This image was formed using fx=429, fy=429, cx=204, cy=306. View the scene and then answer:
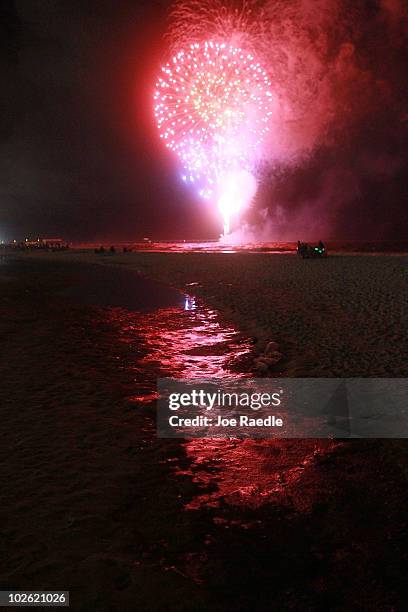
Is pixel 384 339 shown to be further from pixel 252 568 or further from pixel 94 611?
pixel 94 611

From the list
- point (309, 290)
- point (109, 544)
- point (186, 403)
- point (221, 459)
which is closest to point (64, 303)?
point (309, 290)

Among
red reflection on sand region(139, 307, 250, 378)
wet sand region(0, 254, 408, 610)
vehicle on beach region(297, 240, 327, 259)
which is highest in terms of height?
vehicle on beach region(297, 240, 327, 259)

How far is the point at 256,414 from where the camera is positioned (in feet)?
24.4

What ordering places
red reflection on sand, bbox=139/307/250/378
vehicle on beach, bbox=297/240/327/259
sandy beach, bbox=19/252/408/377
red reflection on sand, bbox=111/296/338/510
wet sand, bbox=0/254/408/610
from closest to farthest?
wet sand, bbox=0/254/408/610 → red reflection on sand, bbox=111/296/338/510 → sandy beach, bbox=19/252/408/377 → red reflection on sand, bbox=139/307/250/378 → vehicle on beach, bbox=297/240/327/259

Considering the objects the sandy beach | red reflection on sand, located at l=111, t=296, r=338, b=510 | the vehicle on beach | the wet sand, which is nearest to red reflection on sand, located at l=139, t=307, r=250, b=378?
red reflection on sand, located at l=111, t=296, r=338, b=510

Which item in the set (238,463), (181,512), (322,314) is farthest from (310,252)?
(181,512)

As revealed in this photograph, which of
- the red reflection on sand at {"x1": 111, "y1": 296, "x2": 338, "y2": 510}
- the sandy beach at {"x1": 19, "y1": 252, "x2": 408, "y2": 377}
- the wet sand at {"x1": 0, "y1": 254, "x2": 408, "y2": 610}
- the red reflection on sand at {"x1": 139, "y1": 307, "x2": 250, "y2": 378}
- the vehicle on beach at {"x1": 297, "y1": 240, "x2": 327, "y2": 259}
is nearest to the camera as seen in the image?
the wet sand at {"x1": 0, "y1": 254, "x2": 408, "y2": 610}

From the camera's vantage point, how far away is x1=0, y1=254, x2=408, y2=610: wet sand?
3.63 meters

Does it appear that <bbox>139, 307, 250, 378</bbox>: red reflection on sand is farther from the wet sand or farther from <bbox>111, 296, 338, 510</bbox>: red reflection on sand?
the wet sand

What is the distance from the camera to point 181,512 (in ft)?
15.4

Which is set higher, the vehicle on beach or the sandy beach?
the vehicle on beach

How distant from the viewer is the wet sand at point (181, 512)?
363 cm

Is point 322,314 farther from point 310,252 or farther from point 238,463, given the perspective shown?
point 310,252

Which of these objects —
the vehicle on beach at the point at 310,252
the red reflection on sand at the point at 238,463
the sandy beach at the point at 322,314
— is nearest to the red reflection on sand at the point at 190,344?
the red reflection on sand at the point at 238,463
